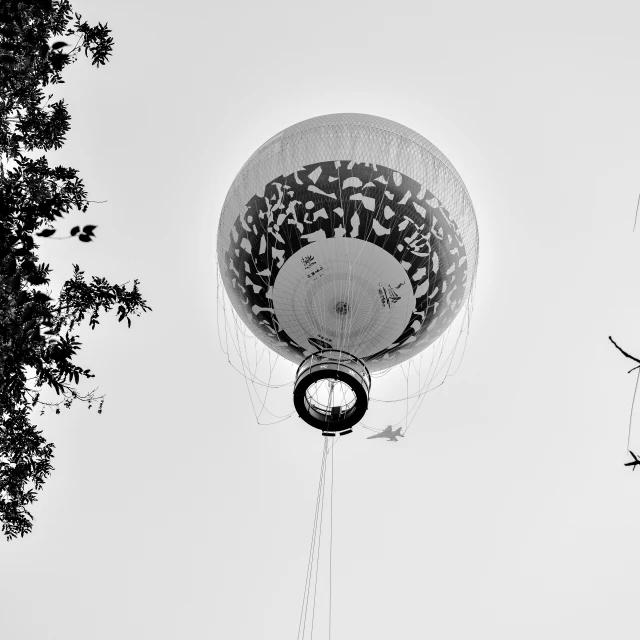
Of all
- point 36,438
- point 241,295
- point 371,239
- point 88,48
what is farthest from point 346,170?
point 36,438

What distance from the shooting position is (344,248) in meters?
12.7

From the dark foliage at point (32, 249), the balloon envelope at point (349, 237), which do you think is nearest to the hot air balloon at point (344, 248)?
the balloon envelope at point (349, 237)

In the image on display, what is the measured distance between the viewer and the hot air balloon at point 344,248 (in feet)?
41.5

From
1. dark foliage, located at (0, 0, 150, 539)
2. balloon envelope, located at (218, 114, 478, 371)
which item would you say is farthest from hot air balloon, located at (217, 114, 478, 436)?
dark foliage, located at (0, 0, 150, 539)

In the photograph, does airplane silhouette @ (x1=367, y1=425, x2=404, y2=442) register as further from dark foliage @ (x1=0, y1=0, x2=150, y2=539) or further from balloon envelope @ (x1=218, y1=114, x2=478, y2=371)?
dark foliage @ (x1=0, y1=0, x2=150, y2=539)

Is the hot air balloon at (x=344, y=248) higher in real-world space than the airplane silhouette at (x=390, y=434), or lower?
higher

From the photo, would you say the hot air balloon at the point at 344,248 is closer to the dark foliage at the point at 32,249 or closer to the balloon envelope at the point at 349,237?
the balloon envelope at the point at 349,237

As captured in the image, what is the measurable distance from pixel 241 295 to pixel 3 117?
6632 millimetres

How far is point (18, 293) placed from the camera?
22.0 ft

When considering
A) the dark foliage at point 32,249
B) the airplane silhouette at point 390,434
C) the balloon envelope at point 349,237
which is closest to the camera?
the dark foliage at point 32,249

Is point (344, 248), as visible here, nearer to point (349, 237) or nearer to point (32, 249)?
point (349, 237)

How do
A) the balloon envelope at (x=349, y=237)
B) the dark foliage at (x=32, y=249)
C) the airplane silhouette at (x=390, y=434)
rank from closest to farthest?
1. the dark foliage at (x=32, y=249)
2. the balloon envelope at (x=349, y=237)
3. the airplane silhouette at (x=390, y=434)

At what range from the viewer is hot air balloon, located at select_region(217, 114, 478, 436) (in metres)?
12.6

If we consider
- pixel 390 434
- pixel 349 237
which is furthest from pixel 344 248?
pixel 390 434
